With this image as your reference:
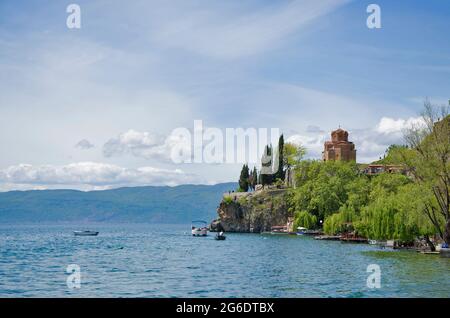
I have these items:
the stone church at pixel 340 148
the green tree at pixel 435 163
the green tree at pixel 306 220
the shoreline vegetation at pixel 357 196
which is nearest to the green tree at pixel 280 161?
the shoreline vegetation at pixel 357 196

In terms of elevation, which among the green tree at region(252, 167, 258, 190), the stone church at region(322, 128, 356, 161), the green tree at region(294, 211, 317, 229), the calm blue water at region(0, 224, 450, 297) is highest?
the stone church at region(322, 128, 356, 161)

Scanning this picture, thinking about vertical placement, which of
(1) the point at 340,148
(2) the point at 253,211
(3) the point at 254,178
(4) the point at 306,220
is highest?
(1) the point at 340,148

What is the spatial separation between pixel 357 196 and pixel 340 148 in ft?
119

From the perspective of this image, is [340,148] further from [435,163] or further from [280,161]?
[435,163]

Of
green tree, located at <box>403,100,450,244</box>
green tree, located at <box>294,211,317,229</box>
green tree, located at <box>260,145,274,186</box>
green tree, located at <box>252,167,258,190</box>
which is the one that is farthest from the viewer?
green tree, located at <box>252,167,258,190</box>

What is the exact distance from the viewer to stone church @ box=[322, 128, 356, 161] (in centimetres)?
13138

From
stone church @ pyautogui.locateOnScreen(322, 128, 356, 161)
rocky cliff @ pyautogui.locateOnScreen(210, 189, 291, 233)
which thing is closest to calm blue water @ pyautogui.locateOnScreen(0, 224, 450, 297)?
rocky cliff @ pyautogui.locateOnScreen(210, 189, 291, 233)

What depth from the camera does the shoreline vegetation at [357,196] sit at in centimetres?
5319

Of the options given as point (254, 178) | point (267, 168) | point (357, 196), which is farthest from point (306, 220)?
point (254, 178)

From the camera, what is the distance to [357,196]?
9619cm

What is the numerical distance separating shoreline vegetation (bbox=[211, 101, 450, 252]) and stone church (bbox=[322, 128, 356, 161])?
7285mm

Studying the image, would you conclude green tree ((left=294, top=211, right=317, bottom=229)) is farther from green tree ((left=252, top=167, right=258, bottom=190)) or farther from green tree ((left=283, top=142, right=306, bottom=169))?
green tree ((left=252, top=167, right=258, bottom=190))

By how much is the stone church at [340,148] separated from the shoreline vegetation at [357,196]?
287 inches

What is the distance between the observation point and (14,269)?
4656 cm
